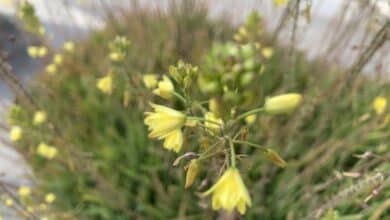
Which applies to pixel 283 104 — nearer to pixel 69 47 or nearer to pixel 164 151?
pixel 164 151

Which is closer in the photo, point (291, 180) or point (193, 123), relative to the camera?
point (193, 123)

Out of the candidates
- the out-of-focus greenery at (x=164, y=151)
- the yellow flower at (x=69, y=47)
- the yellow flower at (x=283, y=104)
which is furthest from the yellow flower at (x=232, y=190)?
the yellow flower at (x=69, y=47)

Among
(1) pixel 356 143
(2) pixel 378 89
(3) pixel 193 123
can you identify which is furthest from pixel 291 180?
(3) pixel 193 123

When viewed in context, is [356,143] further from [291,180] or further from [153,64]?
[153,64]

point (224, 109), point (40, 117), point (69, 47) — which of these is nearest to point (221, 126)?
point (224, 109)

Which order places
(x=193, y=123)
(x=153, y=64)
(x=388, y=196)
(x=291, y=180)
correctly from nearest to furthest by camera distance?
(x=193, y=123)
(x=388, y=196)
(x=291, y=180)
(x=153, y=64)

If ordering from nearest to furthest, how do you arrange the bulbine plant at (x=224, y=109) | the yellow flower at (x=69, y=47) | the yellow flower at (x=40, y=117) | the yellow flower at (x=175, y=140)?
the bulbine plant at (x=224, y=109) < the yellow flower at (x=175, y=140) < the yellow flower at (x=40, y=117) < the yellow flower at (x=69, y=47)

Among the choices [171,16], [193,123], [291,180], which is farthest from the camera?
[171,16]

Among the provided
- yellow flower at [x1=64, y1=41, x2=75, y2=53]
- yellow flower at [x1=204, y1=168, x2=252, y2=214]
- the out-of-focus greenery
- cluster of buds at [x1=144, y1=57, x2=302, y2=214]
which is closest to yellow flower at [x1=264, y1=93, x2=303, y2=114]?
cluster of buds at [x1=144, y1=57, x2=302, y2=214]

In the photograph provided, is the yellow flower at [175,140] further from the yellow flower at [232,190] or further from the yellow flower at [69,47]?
the yellow flower at [69,47]
